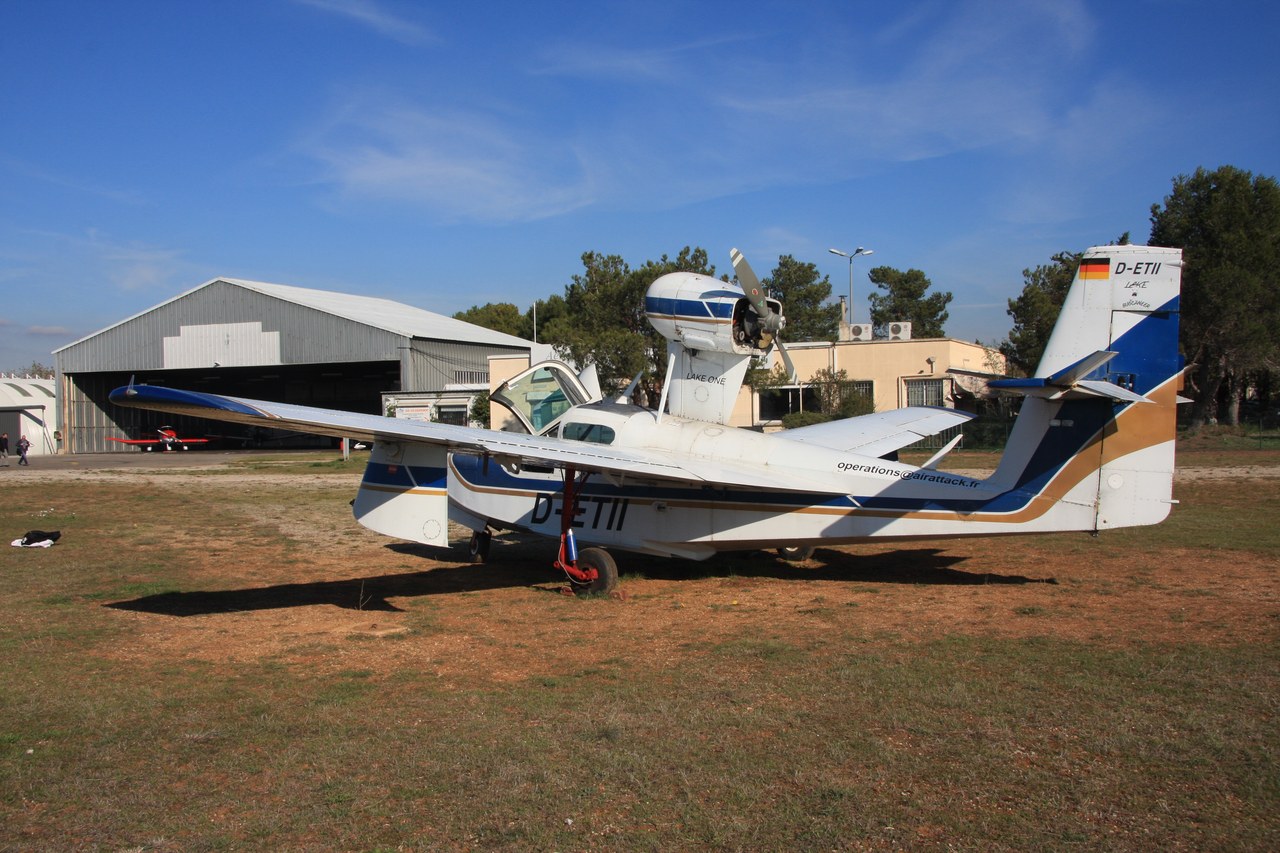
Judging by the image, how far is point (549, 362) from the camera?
14375 mm

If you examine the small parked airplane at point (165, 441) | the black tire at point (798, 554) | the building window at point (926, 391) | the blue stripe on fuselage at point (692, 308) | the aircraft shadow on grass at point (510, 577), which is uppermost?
the blue stripe on fuselage at point (692, 308)

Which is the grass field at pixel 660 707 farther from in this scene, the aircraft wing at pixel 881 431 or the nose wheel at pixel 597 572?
the aircraft wing at pixel 881 431

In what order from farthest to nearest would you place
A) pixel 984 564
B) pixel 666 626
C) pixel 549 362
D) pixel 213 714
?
pixel 549 362 → pixel 984 564 → pixel 666 626 → pixel 213 714

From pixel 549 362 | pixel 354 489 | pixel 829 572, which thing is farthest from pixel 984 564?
pixel 354 489

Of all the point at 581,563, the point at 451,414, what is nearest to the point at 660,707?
the point at 581,563

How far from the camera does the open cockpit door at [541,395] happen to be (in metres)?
13.9

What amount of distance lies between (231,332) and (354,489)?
32.9 meters

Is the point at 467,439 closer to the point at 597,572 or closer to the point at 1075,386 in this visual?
the point at 597,572

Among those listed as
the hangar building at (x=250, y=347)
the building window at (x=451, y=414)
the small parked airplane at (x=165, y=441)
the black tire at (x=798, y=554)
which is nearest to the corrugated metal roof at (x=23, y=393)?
the hangar building at (x=250, y=347)

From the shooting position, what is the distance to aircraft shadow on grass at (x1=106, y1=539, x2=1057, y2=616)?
1157 cm

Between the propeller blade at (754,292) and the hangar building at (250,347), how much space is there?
37175 mm

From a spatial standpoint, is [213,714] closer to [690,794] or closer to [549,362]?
[690,794]

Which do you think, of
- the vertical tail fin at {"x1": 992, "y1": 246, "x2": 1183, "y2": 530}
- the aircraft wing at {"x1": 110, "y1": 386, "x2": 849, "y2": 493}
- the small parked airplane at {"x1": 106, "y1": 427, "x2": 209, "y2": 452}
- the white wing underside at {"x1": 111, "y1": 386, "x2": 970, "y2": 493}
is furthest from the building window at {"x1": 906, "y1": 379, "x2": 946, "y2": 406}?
the small parked airplane at {"x1": 106, "y1": 427, "x2": 209, "y2": 452}

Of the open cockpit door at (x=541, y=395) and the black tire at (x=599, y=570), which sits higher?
the open cockpit door at (x=541, y=395)
